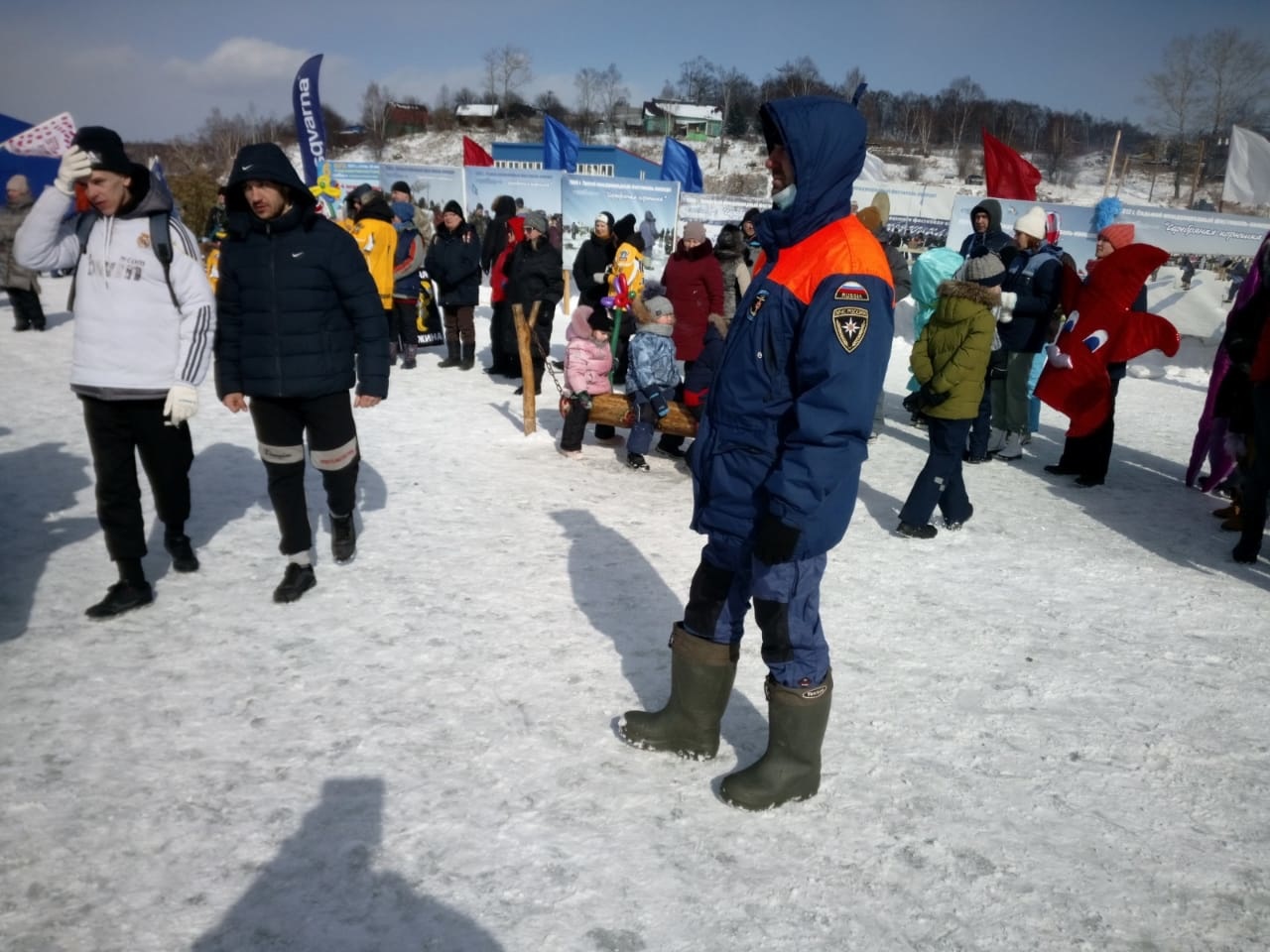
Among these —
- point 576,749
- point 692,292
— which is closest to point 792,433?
point 576,749

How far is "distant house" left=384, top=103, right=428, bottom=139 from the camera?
7238 centimetres

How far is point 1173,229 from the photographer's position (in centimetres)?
1181

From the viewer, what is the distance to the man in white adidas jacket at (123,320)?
11.0 feet

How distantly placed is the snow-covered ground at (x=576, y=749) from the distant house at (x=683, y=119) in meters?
70.1

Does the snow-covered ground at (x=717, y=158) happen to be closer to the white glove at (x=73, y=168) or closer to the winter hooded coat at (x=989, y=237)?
the winter hooded coat at (x=989, y=237)

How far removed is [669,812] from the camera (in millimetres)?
2635

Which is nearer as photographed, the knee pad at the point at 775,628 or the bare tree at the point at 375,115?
the knee pad at the point at 775,628

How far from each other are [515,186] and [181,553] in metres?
14.6

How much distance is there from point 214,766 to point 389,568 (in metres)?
1.74

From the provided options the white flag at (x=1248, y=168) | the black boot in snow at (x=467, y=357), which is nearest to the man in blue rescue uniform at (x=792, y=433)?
the black boot in snow at (x=467, y=357)

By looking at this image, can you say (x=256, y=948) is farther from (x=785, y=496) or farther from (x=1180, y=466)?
(x=1180, y=466)

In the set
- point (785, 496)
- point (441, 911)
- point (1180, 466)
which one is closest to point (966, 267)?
point (1180, 466)

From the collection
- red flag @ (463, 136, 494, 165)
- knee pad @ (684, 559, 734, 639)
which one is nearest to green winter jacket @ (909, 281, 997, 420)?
knee pad @ (684, 559, 734, 639)

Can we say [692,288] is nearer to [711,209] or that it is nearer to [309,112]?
[309,112]
